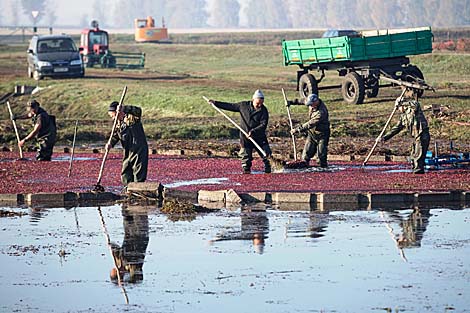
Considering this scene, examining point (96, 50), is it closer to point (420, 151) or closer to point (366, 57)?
point (366, 57)

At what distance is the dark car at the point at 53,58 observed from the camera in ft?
162

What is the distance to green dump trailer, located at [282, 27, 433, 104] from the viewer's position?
3453 centimetres

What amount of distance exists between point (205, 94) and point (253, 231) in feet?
84.8

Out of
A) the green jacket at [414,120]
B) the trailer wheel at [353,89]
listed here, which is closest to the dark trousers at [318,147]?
the green jacket at [414,120]

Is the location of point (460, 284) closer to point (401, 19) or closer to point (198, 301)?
point (198, 301)

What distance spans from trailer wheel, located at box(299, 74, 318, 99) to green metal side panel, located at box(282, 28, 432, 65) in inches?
24.6

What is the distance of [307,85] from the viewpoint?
3666cm

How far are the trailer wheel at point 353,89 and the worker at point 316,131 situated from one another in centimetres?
1212

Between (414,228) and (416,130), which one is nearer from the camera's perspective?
A: (414,228)

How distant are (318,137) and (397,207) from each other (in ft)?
19.2

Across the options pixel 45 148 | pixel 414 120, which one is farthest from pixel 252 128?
pixel 45 148

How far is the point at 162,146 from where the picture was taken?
29.9 metres

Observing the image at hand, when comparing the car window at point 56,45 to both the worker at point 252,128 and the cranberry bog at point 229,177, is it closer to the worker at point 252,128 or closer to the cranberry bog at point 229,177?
the cranberry bog at point 229,177

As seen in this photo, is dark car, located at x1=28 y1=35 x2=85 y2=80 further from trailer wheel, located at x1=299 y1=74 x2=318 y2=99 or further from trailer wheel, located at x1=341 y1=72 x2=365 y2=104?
trailer wheel, located at x1=341 y1=72 x2=365 y2=104
